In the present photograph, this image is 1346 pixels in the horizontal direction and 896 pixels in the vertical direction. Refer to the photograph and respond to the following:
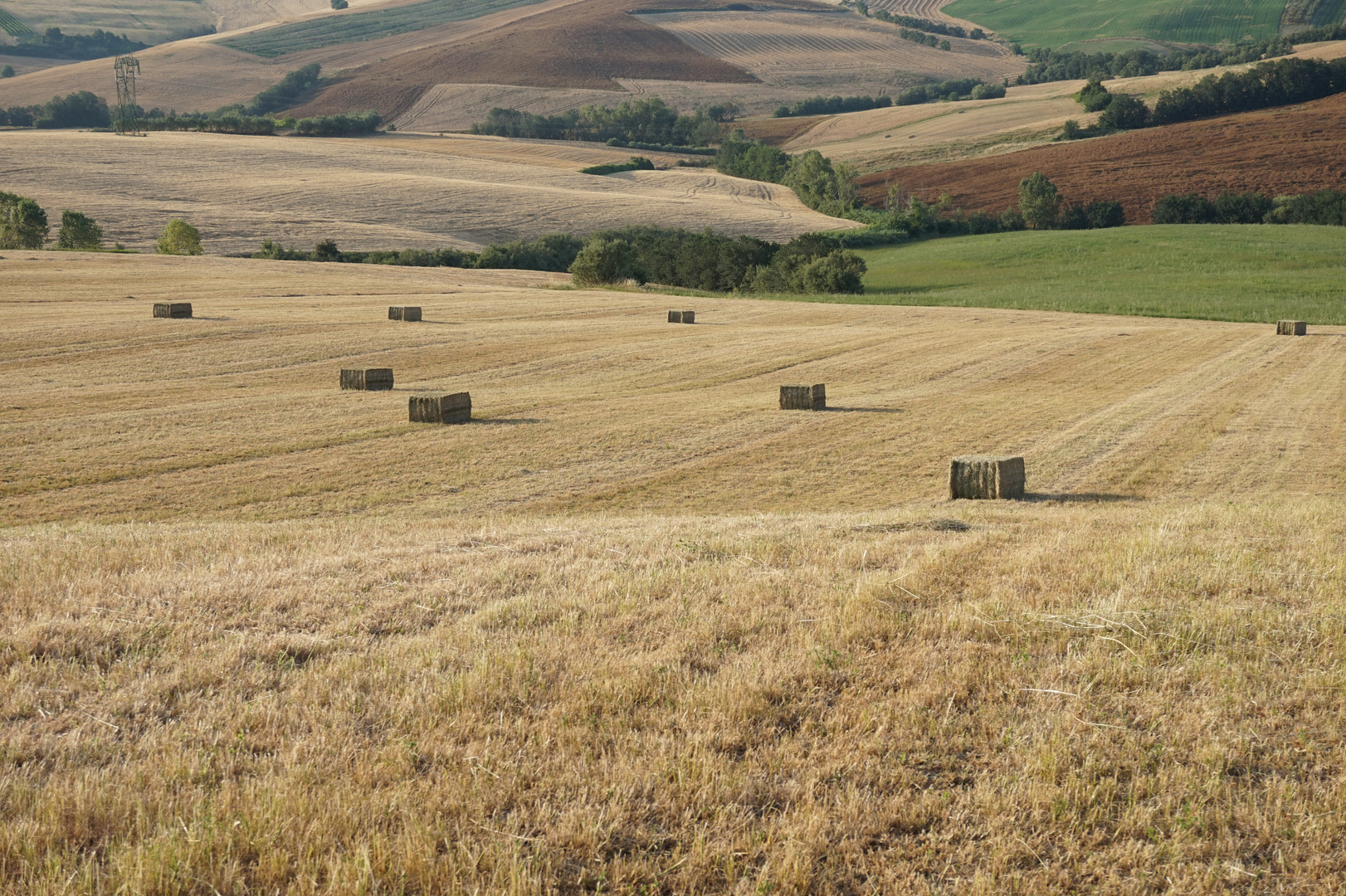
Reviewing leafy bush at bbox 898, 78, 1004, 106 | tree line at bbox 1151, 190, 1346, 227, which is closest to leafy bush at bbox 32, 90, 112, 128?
leafy bush at bbox 898, 78, 1004, 106

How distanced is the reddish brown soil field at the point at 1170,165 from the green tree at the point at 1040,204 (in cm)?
416

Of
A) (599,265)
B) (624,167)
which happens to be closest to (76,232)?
(599,265)

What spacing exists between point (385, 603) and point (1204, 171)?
367 feet

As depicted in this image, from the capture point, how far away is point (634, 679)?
6.65 m

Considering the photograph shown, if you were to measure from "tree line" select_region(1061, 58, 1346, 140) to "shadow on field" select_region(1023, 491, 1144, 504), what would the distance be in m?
119

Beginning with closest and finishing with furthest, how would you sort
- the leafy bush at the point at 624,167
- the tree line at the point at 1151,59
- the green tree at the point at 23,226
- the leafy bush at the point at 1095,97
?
the green tree at the point at 23,226
the leafy bush at the point at 624,167
the leafy bush at the point at 1095,97
the tree line at the point at 1151,59

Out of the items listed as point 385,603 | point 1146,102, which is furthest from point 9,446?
point 1146,102

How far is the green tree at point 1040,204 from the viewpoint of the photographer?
99.6m

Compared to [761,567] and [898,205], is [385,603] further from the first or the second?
[898,205]

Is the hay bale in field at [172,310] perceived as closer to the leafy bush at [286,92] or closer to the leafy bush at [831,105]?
the leafy bush at [286,92]

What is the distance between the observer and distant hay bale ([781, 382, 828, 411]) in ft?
85.6

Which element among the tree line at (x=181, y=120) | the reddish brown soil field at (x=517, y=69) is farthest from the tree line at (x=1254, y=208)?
the reddish brown soil field at (x=517, y=69)

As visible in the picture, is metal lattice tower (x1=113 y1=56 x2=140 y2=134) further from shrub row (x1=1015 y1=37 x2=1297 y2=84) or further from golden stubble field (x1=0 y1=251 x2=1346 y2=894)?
golden stubble field (x1=0 y1=251 x2=1346 y2=894)

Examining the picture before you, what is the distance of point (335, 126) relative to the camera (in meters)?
147
